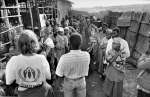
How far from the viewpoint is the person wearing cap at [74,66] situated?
2.23m

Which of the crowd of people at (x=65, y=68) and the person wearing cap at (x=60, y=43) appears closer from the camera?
the crowd of people at (x=65, y=68)

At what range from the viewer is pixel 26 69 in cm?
170

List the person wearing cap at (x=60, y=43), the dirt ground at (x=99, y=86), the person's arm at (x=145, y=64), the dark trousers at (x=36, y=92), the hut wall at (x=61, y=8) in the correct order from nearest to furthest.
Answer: the dark trousers at (x=36, y=92) → the person's arm at (x=145, y=64) → the dirt ground at (x=99, y=86) → the person wearing cap at (x=60, y=43) → the hut wall at (x=61, y=8)

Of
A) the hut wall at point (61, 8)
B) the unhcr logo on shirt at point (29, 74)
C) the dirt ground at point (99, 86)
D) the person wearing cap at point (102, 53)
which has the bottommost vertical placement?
the dirt ground at point (99, 86)

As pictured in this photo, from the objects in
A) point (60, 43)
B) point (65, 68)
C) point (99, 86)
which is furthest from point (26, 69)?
point (99, 86)

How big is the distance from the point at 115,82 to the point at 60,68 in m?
1.42

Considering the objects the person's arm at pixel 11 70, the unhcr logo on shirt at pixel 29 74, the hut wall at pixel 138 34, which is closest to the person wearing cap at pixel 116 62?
the unhcr logo on shirt at pixel 29 74

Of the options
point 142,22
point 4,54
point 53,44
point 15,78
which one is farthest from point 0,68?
point 142,22

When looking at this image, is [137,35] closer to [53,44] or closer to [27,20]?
[53,44]

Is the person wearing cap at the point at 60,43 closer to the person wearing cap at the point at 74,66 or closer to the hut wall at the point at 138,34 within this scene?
the person wearing cap at the point at 74,66

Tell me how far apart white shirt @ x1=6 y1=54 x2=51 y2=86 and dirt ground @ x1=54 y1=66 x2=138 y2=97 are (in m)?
2.20

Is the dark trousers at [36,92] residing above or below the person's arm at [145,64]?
below

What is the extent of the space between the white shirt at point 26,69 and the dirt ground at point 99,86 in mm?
2201

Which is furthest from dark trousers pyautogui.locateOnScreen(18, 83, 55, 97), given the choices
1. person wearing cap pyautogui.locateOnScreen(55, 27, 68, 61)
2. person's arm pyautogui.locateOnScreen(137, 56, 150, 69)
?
person wearing cap pyautogui.locateOnScreen(55, 27, 68, 61)
